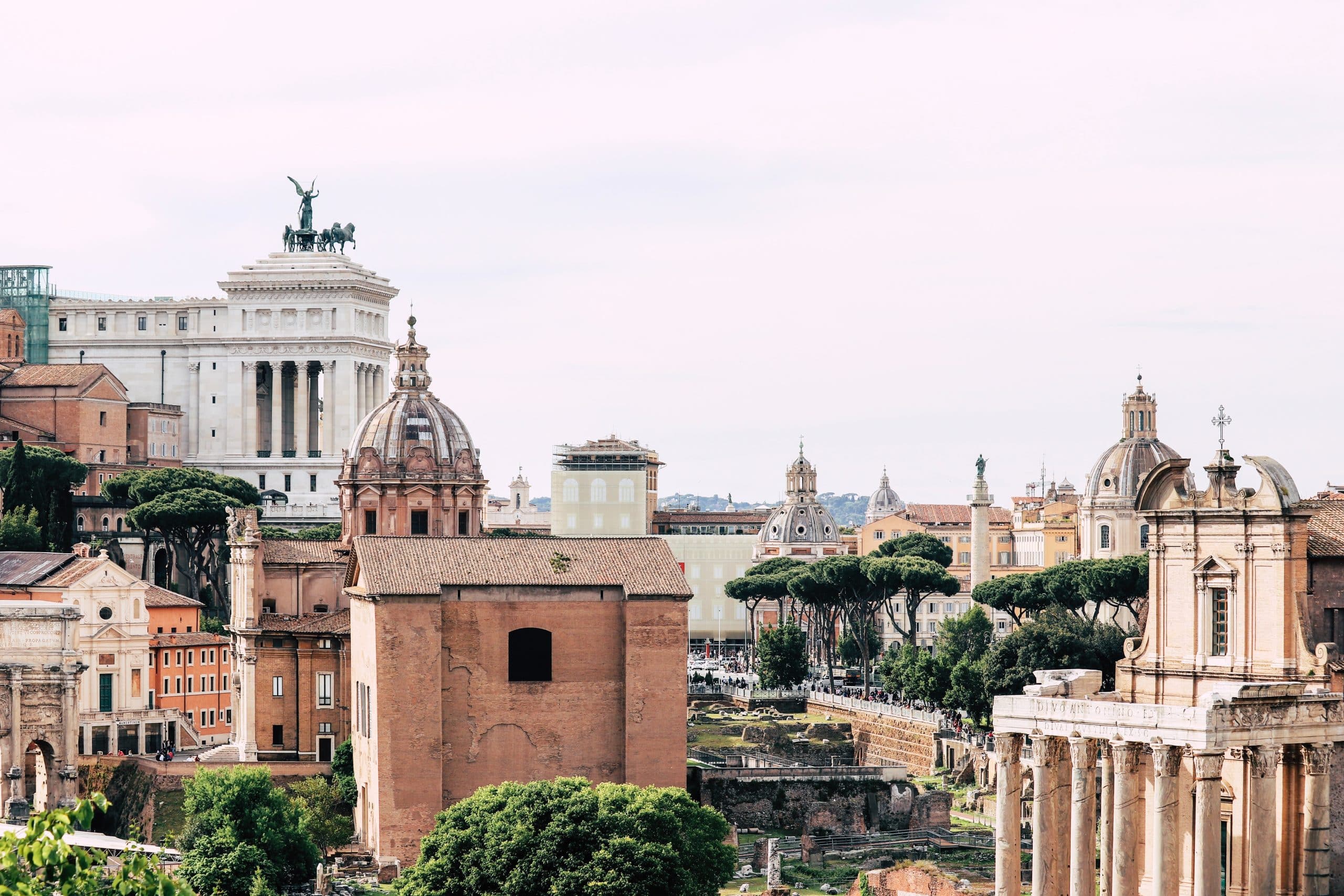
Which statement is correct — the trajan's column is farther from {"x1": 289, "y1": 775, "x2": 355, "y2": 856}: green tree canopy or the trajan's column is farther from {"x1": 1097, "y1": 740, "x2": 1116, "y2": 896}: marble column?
{"x1": 1097, "y1": 740, "x2": 1116, "y2": 896}: marble column

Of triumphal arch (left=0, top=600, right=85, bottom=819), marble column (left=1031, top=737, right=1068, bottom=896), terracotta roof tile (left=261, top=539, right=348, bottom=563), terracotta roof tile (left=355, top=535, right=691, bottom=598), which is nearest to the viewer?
marble column (left=1031, top=737, right=1068, bottom=896)

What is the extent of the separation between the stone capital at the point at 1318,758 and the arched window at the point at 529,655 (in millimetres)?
27686

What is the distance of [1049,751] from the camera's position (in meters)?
39.2

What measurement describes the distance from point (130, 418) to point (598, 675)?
59572mm

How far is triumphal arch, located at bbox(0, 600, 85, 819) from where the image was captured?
68688mm

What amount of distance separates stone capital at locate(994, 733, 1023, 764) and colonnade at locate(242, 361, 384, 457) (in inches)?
3289

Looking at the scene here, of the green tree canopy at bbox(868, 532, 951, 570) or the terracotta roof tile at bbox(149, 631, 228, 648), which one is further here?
the green tree canopy at bbox(868, 532, 951, 570)

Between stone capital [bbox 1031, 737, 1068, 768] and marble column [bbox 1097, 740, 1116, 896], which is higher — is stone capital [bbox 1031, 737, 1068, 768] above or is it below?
above

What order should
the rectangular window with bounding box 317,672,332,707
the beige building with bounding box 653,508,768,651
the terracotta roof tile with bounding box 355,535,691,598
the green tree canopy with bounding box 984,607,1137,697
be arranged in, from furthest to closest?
the beige building with bounding box 653,508,768,651
the green tree canopy with bounding box 984,607,1137,697
the rectangular window with bounding box 317,672,332,707
the terracotta roof tile with bounding box 355,535,691,598

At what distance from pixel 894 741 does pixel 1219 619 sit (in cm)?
4017

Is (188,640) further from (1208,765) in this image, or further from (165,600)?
(1208,765)

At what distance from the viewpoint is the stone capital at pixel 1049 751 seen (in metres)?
39.1

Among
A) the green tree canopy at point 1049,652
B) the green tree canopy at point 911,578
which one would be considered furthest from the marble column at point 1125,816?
the green tree canopy at point 911,578

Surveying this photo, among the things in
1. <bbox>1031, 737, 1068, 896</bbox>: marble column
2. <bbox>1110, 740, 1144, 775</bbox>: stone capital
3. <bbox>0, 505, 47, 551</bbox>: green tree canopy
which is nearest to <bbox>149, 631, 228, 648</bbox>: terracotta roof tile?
<bbox>0, 505, 47, 551</bbox>: green tree canopy
